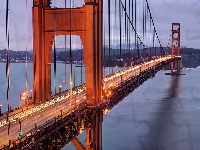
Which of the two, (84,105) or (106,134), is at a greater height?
(84,105)

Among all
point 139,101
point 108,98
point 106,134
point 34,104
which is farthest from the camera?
point 139,101

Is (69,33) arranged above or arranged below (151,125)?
above

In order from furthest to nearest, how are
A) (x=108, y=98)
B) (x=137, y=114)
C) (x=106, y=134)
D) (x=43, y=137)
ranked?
(x=137, y=114) → (x=106, y=134) → (x=108, y=98) → (x=43, y=137)

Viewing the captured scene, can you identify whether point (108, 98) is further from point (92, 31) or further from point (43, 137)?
point (43, 137)

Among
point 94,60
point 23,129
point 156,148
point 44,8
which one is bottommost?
A: point 156,148

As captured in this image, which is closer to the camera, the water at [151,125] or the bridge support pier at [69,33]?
the bridge support pier at [69,33]

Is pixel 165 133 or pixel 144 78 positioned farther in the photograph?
pixel 144 78

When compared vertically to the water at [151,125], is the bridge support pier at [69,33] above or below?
above

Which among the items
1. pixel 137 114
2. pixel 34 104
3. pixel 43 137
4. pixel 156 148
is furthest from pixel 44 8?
pixel 137 114

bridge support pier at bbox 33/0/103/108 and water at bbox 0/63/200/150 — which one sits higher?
bridge support pier at bbox 33/0/103/108

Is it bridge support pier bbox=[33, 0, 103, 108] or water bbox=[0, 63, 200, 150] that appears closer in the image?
bridge support pier bbox=[33, 0, 103, 108]

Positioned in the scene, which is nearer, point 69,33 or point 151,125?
point 69,33
